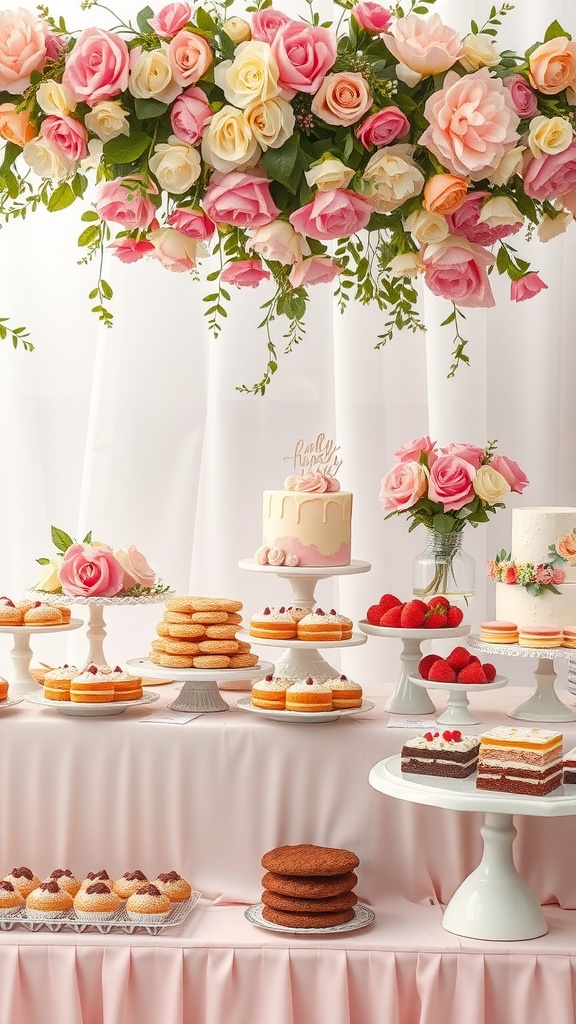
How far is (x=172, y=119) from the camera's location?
5.90ft

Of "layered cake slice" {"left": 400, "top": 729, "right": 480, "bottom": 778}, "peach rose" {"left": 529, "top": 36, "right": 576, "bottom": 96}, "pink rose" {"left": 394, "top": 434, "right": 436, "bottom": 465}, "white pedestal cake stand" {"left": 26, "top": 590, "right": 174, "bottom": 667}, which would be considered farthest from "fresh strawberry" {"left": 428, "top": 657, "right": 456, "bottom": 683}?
"peach rose" {"left": 529, "top": 36, "right": 576, "bottom": 96}

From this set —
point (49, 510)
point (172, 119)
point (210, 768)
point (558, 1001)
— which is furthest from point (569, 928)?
point (49, 510)

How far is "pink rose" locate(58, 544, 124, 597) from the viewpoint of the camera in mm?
2309

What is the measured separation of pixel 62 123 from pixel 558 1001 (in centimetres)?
153

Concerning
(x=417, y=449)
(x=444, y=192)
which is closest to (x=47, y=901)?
(x=417, y=449)

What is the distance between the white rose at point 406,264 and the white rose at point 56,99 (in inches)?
21.9

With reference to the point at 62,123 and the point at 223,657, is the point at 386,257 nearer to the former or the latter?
the point at 62,123

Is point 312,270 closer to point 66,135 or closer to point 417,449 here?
point 66,135

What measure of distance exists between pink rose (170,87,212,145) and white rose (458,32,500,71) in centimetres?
39

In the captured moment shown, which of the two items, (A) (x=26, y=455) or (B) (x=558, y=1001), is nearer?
(B) (x=558, y=1001)

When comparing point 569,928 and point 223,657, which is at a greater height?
point 223,657

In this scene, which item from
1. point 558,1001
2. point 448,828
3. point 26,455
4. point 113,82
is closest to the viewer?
point 113,82

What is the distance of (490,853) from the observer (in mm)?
2010

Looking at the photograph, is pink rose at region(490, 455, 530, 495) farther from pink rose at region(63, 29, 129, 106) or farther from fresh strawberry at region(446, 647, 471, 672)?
pink rose at region(63, 29, 129, 106)
